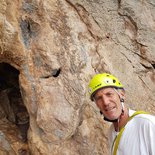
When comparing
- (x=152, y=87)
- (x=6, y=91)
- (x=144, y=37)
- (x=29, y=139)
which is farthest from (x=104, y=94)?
(x=6, y=91)

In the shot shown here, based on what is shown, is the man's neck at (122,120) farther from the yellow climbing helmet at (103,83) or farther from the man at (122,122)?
the yellow climbing helmet at (103,83)

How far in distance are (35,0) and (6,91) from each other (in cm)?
253

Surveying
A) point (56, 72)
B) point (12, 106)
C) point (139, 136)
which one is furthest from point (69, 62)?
point (139, 136)

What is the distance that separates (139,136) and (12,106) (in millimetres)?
4828

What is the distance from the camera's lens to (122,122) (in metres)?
2.64

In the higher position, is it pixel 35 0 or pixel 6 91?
pixel 35 0

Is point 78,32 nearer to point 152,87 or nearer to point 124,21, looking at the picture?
point 124,21

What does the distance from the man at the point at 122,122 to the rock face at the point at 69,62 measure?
2102mm

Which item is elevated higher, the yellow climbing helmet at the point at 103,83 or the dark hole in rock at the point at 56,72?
the yellow climbing helmet at the point at 103,83

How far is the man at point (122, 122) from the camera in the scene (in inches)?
89.3

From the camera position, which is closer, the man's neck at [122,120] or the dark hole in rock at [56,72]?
the man's neck at [122,120]

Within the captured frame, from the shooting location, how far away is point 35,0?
5355 millimetres

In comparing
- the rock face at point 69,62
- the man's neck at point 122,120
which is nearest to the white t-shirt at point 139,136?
the man's neck at point 122,120

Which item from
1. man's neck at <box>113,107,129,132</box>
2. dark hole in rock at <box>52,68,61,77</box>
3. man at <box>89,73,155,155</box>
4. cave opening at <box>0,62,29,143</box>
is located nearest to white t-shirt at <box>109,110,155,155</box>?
man at <box>89,73,155,155</box>
